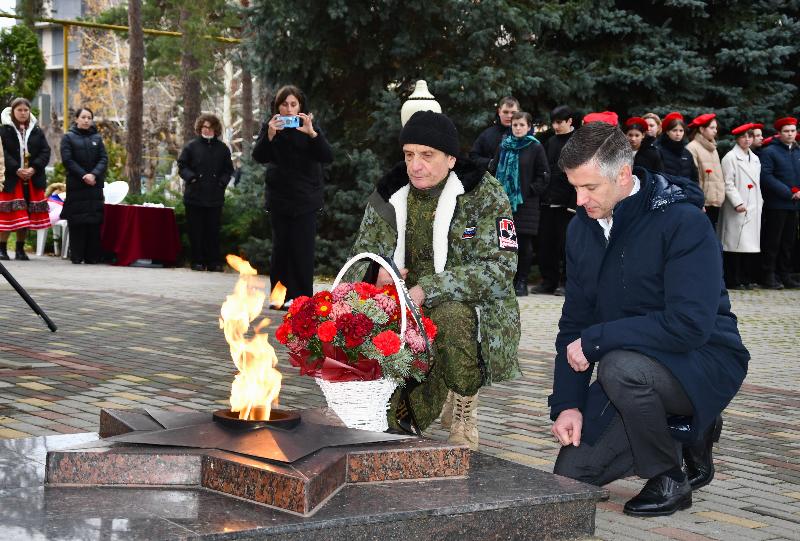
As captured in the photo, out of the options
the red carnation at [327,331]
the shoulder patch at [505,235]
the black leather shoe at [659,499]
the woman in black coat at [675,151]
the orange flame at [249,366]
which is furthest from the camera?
the woman in black coat at [675,151]

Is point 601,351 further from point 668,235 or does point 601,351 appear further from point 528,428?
point 528,428

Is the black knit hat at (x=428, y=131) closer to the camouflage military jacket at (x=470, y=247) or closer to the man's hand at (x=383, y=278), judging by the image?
the camouflage military jacket at (x=470, y=247)

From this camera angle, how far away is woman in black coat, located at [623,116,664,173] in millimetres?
14156

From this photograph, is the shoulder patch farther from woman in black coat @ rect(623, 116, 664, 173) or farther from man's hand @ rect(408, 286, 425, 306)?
woman in black coat @ rect(623, 116, 664, 173)

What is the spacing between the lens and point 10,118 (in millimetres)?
17297

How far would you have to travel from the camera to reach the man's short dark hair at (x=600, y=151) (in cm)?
453

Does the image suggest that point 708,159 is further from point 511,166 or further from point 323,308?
point 323,308

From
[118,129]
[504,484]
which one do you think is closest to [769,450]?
[504,484]

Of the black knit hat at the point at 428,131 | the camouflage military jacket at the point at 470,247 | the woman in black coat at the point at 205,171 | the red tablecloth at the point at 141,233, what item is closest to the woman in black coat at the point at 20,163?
the red tablecloth at the point at 141,233

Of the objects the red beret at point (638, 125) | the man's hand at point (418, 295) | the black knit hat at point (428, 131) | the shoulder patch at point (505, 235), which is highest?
the red beret at point (638, 125)

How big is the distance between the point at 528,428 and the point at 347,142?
10.8 m

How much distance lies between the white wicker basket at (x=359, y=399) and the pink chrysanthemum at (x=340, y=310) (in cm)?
27

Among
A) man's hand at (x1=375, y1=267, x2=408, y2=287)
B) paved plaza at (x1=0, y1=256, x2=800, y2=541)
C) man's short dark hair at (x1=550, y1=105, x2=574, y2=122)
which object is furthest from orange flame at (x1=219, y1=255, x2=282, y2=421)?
man's short dark hair at (x1=550, y1=105, x2=574, y2=122)

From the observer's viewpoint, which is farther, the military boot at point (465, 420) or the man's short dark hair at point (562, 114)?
the man's short dark hair at point (562, 114)
